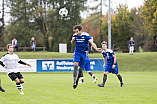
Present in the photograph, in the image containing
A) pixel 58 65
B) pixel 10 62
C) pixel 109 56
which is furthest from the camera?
pixel 58 65

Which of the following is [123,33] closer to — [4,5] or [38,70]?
[4,5]

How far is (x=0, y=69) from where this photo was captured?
28594 millimetres

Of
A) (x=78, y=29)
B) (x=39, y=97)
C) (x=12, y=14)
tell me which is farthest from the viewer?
(x=12, y=14)

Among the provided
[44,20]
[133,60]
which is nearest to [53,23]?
[44,20]

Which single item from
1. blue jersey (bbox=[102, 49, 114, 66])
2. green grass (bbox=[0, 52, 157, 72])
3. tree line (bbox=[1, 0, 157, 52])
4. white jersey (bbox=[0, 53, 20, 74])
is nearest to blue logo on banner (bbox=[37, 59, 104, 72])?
green grass (bbox=[0, 52, 157, 72])

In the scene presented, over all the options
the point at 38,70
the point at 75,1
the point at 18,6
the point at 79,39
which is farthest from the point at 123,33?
the point at 79,39

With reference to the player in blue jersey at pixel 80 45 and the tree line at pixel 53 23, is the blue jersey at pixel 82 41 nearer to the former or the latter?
the player in blue jersey at pixel 80 45

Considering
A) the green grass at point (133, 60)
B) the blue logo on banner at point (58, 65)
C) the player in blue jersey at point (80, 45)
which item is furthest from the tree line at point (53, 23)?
the player in blue jersey at point (80, 45)

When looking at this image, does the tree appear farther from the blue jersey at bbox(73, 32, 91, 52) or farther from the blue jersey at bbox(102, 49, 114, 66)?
the blue jersey at bbox(73, 32, 91, 52)

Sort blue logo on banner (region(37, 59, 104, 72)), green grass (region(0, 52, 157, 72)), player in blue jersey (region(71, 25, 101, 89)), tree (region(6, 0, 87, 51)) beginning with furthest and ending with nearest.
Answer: tree (region(6, 0, 87, 51)) → green grass (region(0, 52, 157, 72)) → blue logo on banner (region(37, 59, 104, 72)) → player in blue jersey (region(71, 25, 101, 89))

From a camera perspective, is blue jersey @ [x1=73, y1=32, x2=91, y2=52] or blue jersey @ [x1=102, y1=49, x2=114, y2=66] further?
blue jersey @ [x1=102, y1=49, x2=114, y2=66]

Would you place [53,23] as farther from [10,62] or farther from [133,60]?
[10,62]

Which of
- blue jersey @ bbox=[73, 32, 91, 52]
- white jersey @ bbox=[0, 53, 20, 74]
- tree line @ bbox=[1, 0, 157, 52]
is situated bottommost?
white jersey @ bbox=[0, 53, 20, 74]

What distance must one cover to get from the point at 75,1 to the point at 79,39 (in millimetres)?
49227
